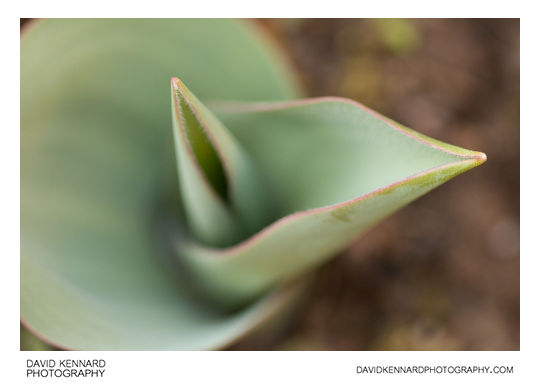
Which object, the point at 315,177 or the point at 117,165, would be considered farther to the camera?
the point at 117,165

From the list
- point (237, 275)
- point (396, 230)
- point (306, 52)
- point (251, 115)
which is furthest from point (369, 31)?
point (237, 275)

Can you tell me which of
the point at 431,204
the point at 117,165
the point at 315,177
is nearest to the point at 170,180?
the point at 117,165

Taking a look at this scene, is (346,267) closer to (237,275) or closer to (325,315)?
(325,315)

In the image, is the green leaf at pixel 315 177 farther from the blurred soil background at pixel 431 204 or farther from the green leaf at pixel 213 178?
the blurred soil background at pixel 431 204
